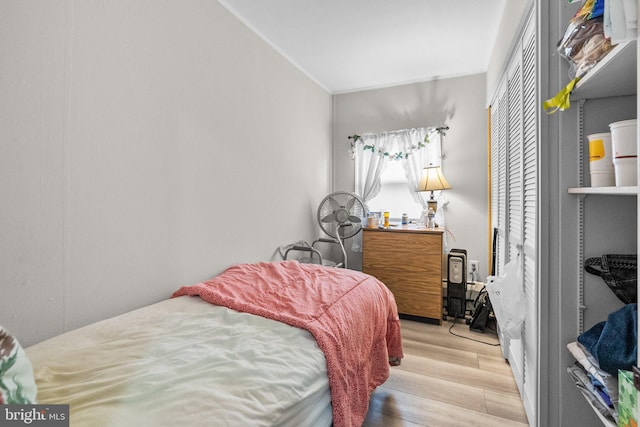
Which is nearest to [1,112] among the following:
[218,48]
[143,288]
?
[143,288]

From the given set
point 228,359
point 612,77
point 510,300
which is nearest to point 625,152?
point 612,77

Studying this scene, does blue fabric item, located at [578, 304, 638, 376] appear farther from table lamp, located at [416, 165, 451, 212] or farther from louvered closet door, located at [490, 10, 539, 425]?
table lamp, located at [416, 165, 451, 212]

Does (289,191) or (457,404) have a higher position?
(289,191)

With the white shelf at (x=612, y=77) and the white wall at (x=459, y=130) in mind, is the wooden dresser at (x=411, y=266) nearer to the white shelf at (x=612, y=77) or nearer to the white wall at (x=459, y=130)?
the white wall at (x=459, y=130)

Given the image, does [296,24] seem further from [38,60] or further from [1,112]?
[1,112]

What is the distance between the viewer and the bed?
0.79 metres

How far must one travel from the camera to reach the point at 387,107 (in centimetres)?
353

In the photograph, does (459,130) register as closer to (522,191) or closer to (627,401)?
(522,191)

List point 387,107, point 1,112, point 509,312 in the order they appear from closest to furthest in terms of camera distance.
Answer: point 1,112 → point 509,312 → point 387,107

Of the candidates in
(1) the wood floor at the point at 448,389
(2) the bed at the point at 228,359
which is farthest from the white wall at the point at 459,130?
(2) the bed at the point at 228,359

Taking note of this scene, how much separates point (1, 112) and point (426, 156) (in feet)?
10.8

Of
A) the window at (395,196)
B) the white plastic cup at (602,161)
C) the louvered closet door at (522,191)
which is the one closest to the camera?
the white plastic cup at (602,161)

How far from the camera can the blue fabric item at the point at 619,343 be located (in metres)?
0.80

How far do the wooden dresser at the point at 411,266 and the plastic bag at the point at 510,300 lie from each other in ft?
3.27
